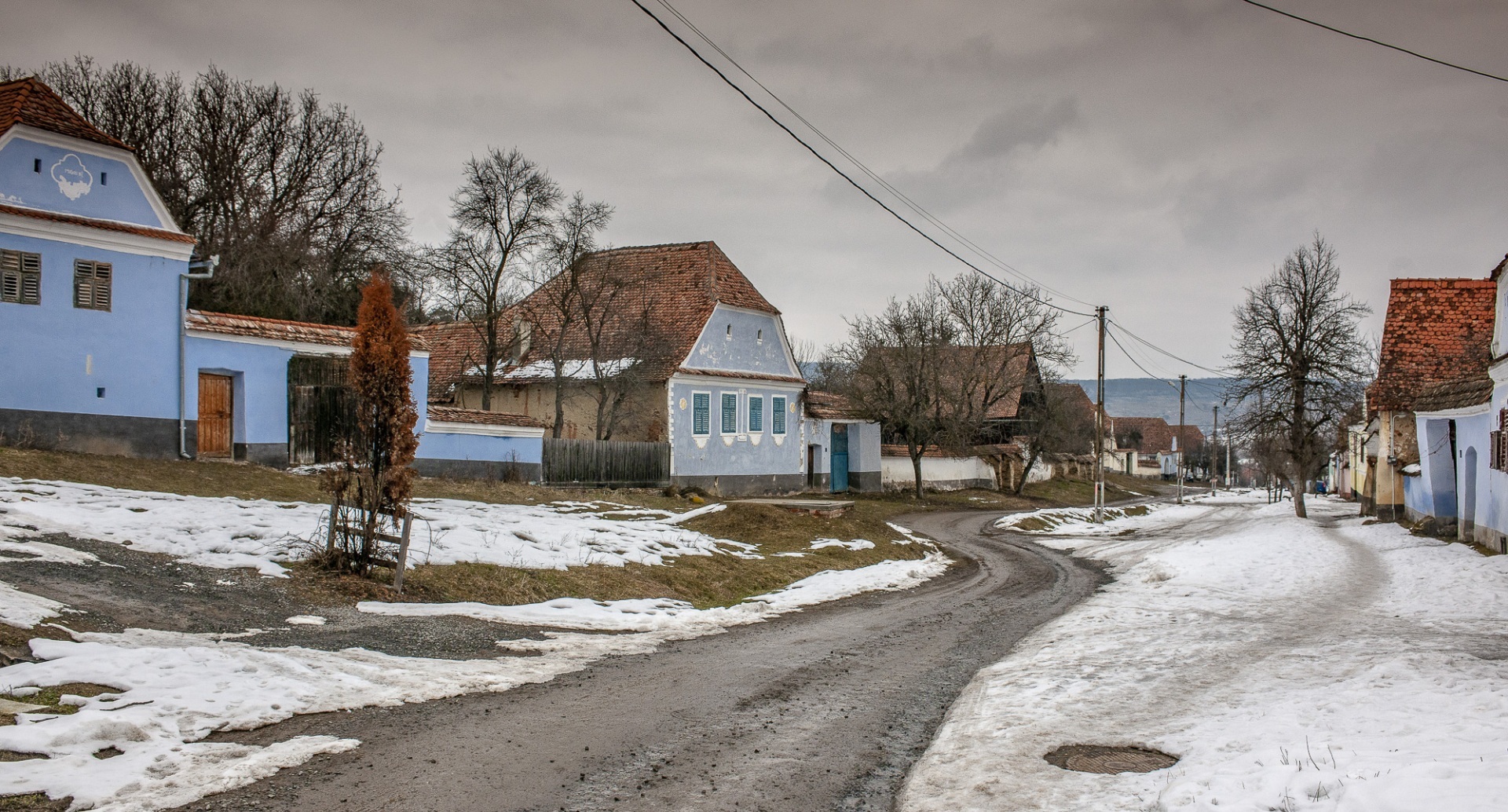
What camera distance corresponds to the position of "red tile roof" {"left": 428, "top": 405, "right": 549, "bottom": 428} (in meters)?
25.1

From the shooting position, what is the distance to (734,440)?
3559 cm

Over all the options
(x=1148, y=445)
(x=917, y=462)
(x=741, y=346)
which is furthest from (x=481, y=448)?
(x=1148, y=445)

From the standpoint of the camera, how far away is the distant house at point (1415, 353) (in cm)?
2811

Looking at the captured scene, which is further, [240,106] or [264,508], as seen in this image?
[240,106]

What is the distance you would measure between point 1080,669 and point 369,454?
28.5 feet

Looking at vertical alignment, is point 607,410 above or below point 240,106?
below

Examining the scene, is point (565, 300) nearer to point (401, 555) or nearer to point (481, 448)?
point (481, 448)

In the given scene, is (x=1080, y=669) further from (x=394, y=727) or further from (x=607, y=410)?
(x=607, y=410)

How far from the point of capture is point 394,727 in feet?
21.6

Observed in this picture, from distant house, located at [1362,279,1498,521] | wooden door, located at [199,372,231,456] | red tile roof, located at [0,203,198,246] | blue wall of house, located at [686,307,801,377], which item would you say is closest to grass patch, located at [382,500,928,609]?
wooden door, located at [199,372,231,456]

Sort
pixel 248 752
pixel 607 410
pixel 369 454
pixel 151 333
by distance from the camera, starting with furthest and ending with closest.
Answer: pixel 607 410 < pixel 151 333 < pixel 369 454 < pixel 248 752

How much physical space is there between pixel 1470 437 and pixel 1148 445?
9441 cm

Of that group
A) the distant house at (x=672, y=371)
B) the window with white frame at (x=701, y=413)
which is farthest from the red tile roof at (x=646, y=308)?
the window with white frame at (x=701, y=413)

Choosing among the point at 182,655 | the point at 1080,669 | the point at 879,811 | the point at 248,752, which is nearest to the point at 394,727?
the point at 248,752
